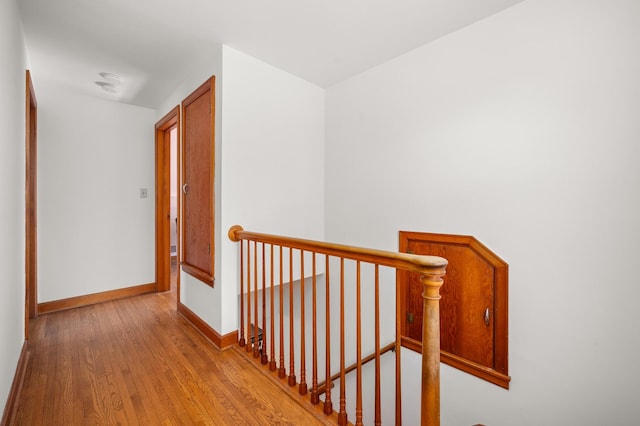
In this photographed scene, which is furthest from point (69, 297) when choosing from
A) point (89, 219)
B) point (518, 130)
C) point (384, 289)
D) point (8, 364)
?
point (518, 130)

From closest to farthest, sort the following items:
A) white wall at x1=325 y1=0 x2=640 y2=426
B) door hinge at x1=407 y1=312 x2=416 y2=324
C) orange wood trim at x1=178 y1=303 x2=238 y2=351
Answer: white wall at x1=325 y1=0 x2=640 y2=426
orange wood trim at x1=178 y1=303 x2=238 y2=351
door hinge at x1=407 y1=312 x2=416 y2=324

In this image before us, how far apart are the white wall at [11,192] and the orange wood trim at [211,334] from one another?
1077mm

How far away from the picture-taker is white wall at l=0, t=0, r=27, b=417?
1.39 meters

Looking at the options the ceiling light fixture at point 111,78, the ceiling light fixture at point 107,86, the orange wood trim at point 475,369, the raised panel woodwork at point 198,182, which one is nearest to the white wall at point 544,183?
the orange wood trim at point 475,369

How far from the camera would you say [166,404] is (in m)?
1.57

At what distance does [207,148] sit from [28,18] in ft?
4.33

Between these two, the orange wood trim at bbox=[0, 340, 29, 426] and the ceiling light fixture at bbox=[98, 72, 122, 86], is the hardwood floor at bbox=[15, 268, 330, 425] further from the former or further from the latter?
the ceiling light fixture at bbox=[98, 72, 122, 86]

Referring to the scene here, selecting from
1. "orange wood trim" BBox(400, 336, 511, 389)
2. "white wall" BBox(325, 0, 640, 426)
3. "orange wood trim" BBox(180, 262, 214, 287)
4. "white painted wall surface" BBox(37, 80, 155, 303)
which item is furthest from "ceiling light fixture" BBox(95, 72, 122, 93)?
"orange wood trim" BBox(400, 336, 511, 389)

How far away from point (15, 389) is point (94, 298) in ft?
5.60

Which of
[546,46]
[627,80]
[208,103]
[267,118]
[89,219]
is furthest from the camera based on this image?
[89,219]

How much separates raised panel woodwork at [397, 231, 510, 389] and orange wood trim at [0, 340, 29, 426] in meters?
2.40

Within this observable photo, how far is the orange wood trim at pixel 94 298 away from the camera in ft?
9.45

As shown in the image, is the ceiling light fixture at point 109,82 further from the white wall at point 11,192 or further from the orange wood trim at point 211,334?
the orange wood trim at point 211,334

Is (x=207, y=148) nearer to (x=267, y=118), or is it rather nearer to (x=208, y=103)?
(x=208, y=103)
